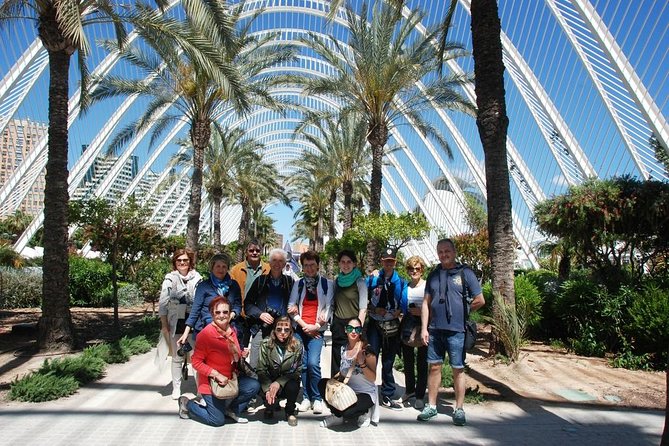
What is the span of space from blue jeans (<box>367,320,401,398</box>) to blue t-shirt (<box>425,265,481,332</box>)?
0.54 m

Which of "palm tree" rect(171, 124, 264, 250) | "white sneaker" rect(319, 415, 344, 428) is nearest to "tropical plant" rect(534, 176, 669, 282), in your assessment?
"white sneaker" rect(319, 415, 344, 428)

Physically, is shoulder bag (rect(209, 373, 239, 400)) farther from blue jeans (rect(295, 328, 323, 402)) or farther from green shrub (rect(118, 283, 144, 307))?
green shrub (rect(118, 283, 144, 307))

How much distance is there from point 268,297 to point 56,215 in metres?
4.52

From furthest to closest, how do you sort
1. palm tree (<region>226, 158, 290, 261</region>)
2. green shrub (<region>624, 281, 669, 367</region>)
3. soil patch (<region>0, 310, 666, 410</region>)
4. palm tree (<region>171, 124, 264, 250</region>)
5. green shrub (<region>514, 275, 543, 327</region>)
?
palm tree (<region>226, 158, 290, 261</region>) < palm tree (<region>171, 124, 264, 250</region>) < green shrub (<region>514, 275, 543, 327</region>) < green shrub (<region>624, 281, 669, 367</region>) < soil patch (<region>0, 310, 666, 410</region>)

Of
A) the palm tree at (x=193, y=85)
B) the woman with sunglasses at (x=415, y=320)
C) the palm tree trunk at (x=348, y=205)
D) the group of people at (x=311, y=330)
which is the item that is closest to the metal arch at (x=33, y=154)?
the palm tree at (x=193, y=85)

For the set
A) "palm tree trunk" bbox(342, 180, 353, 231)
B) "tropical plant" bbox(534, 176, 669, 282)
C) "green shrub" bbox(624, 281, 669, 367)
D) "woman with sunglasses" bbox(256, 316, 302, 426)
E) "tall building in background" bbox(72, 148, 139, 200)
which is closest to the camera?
"woman with sunglasses" bbox(256, 316, 302, 426)

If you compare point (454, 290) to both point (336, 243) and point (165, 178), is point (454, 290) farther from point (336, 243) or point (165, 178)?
point (165, 178)

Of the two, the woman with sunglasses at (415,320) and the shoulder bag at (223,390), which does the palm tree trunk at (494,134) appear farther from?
the shoulder bag at (223,390)

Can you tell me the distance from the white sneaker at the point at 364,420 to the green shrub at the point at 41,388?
111 inches

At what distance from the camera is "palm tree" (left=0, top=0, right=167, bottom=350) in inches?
294

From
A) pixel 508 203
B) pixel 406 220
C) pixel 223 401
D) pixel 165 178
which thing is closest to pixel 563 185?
pixel 406 220

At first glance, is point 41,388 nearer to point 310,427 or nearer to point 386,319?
point 310,427

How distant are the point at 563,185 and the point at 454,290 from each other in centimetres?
1896

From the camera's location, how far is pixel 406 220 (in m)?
18.7
